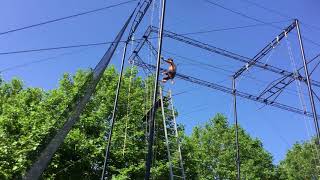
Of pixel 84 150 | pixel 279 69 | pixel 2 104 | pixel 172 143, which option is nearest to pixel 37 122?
pixel 84 150

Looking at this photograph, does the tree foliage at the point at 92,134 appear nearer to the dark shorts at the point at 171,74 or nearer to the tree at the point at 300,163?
the dark shorts at the point at 171,74

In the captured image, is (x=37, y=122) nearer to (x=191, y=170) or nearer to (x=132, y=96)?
(x=132, y=96)

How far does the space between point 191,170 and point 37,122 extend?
644 cm

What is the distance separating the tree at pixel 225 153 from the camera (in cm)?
2145

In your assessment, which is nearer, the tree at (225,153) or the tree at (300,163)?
the tree at (225,153)

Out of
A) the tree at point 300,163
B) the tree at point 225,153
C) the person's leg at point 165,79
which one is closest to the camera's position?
the person's leg at point 165,79

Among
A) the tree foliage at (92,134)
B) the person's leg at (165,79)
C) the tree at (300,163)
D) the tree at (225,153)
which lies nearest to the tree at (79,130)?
the tree foliage at (92,134)

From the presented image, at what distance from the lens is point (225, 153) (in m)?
22.3

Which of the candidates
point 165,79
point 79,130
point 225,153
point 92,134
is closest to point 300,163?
point 225,153

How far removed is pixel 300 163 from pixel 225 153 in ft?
25.5

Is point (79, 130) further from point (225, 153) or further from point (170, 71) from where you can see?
point (225, 153)

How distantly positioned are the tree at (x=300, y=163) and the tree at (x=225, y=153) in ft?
7.71

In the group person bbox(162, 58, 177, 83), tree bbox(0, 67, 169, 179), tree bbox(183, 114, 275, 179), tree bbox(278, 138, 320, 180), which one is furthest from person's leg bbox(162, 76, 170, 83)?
tree bbox(278, 138, 320, 180)

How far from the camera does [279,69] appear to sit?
13.9m
